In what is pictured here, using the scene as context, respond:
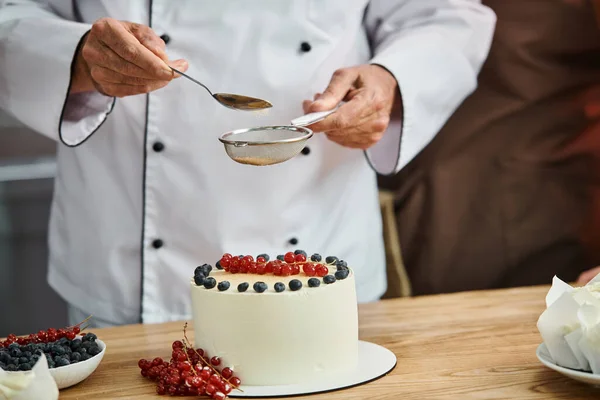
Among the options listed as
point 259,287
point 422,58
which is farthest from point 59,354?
point 422,58

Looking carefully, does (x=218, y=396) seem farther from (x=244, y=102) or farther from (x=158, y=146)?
(x=158, y=146)

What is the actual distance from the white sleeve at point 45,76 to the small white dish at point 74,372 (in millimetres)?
556

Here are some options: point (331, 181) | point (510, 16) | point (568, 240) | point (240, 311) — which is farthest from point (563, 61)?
point (240, 311)

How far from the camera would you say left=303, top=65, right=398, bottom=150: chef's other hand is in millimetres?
1563

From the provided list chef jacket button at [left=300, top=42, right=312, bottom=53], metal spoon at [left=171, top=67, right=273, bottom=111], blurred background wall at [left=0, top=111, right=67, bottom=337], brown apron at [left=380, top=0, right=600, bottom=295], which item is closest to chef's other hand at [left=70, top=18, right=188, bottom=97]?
metal spoon at [left=171, top=67, right=273, bottom=111]

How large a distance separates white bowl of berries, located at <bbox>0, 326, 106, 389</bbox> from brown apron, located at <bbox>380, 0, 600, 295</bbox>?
1720 millimetres

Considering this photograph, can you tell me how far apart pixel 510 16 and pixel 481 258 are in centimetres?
82

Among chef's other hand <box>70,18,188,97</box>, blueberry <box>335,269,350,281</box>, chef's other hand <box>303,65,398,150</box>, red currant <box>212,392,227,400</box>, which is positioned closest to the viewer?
red currant <box>212,392,227,400</box>

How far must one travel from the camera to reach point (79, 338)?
4.38ft

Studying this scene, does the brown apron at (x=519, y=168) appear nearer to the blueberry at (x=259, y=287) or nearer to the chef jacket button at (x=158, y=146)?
the chef jacket button at (x=158, y=146)

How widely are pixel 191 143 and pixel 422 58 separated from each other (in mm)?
536

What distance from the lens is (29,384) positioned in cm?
108

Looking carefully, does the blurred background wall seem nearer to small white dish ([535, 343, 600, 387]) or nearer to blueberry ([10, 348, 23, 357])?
blueberry ([10, 348, 23, 357])

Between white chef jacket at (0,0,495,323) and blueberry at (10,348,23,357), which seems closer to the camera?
blueberry at (10,348,23,357)
